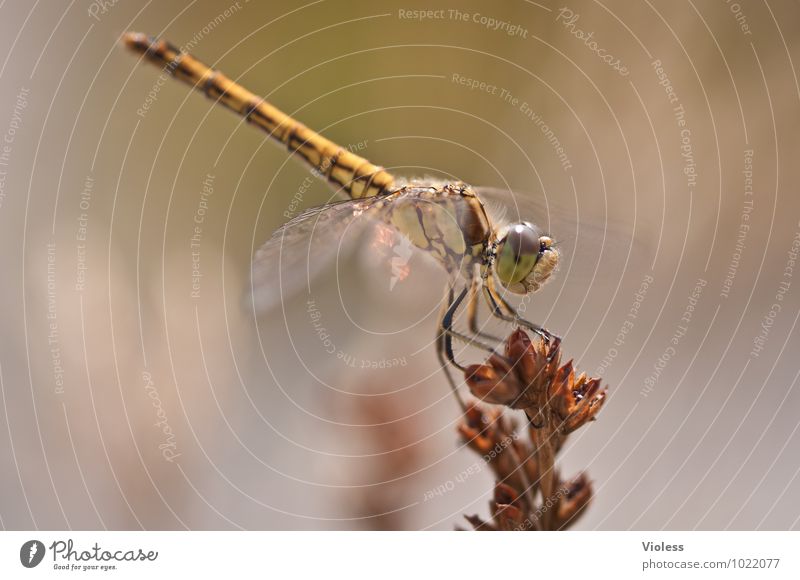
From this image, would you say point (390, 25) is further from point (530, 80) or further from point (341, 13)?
point (530, 80)

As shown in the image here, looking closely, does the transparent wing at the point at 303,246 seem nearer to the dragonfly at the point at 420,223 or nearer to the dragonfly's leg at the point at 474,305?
the dragonfly at the point at 420,223

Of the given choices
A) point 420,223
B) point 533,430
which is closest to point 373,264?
point 420,223

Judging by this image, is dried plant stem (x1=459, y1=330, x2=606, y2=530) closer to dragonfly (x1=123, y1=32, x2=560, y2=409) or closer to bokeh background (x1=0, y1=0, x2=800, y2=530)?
dragonfly (x1=123, y1=32, x2=560, y2=409)
